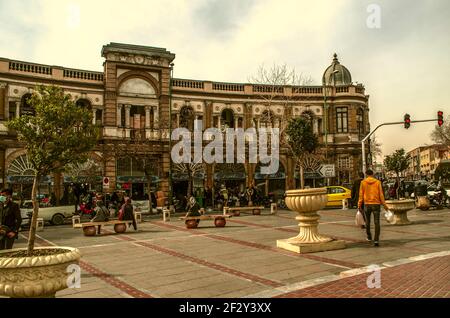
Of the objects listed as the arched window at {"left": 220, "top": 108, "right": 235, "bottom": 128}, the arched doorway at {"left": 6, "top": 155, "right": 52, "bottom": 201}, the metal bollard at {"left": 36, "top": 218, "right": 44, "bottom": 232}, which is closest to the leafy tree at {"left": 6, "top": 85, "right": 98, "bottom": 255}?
the metal bollard at {"left": 36, "top": 218, "right": 44, "bottom": 232}

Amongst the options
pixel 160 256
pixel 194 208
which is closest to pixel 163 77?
pixel 194 208

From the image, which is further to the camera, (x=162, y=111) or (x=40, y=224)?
(x=162, y=111)

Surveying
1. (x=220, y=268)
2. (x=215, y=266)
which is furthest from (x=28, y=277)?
(x=215, y=266)

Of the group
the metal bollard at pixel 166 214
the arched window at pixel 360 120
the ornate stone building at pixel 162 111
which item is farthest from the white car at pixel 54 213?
the arched window at pixel 360 120

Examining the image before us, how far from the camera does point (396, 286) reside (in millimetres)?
5539

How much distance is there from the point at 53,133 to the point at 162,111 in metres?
24.6

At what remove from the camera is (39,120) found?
22.3 feet

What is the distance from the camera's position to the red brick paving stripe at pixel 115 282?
19.1ft

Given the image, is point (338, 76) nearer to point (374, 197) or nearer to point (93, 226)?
point (93, 226)

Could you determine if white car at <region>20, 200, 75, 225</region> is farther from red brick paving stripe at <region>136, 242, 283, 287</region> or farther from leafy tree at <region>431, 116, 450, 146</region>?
leafy tree at <region>431, 116, 450, 146</region>

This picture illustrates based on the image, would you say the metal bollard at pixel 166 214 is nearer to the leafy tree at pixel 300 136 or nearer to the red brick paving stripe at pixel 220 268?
the red brick paving stripe at pixel 220 268

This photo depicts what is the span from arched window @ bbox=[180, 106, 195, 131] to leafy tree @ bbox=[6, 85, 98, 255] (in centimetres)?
2269
